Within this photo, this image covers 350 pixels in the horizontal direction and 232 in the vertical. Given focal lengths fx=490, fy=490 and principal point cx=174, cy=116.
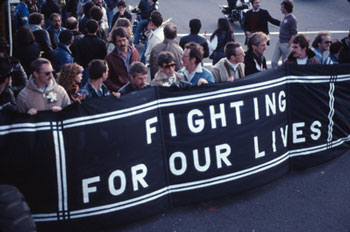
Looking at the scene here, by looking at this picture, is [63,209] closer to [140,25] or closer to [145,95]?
[145,95]

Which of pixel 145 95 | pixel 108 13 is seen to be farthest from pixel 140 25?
pixel 145 95

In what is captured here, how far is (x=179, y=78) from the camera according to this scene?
22.1 feet

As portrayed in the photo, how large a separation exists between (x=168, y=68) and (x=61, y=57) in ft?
7.53

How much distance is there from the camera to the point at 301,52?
299 inches

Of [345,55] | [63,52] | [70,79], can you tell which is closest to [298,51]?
[345,55]

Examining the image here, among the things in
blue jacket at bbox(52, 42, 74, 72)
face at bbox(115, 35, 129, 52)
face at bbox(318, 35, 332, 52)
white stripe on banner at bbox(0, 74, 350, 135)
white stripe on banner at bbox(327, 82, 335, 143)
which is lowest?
white stripe on banner at bbox(327, 82, 335, 143)

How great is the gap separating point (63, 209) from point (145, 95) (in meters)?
1.53

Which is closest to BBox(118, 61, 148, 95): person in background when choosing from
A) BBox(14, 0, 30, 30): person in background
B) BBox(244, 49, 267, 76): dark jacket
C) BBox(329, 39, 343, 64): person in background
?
BBox(244, 49, 267, 76): dark jacket

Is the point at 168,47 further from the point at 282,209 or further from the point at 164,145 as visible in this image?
the point at 282,209

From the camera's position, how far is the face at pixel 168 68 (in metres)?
6.45

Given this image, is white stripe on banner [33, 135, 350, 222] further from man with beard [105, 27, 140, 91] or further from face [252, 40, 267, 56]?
man with beard [105, 27, 140, 91]

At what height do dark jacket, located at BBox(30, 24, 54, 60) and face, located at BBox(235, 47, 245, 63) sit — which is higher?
dark jacket, located at BBox(30, 24, 54, 60)

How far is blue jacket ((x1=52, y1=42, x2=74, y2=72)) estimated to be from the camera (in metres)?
7.93

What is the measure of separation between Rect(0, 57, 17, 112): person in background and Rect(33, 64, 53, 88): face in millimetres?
331
